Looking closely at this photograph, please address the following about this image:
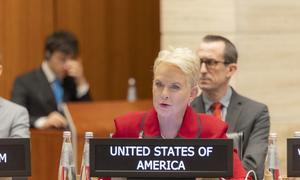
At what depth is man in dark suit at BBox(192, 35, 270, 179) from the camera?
487 cm

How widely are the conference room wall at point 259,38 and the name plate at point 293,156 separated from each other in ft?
10.3

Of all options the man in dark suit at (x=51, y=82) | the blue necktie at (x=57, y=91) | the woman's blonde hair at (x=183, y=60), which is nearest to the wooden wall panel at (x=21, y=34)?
the man in dark suit at (x=51, y=82)

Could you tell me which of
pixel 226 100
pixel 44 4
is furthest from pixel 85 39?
pixel 226 100

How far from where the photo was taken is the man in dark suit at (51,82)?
705 cm

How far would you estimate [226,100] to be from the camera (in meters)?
5.02

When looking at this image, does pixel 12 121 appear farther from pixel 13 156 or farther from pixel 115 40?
pixel 115 40

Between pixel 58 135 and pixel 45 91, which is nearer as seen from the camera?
pixel 58 135

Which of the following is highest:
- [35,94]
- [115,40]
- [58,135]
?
[115,40]

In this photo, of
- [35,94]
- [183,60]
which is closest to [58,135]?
[35,94]

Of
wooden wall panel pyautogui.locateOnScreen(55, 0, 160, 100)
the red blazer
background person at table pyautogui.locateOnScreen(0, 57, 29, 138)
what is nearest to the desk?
background person at table pyautogui.locateOnScreen(0, 57, 29, 138)

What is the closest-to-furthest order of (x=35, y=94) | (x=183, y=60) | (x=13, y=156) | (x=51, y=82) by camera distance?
(x=13, y=156) < (x=183, y=60) < (x=35, y=94) < (x=51, y=82)

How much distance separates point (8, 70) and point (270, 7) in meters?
3.32

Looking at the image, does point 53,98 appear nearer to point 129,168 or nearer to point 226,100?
point 226,100

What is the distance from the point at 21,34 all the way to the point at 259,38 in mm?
3179
